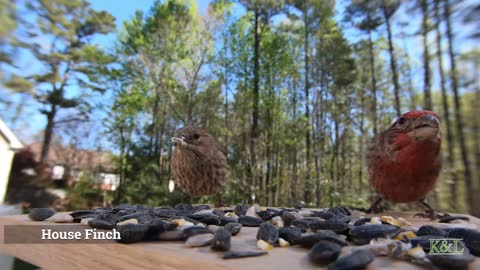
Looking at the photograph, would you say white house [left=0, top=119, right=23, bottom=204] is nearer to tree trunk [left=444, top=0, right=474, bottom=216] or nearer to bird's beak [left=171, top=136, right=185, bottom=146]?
bird's beak [left=171, top=136, right=185, bottom=146]

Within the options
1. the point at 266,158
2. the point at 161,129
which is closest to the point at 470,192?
the point at 266,158

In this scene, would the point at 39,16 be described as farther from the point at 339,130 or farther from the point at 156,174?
the point at 339,130

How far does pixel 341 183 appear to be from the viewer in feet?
39.9

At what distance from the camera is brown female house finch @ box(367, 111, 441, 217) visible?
164 cm

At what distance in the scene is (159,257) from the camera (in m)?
0.70

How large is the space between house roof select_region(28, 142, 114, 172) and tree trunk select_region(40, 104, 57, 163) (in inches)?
7.3

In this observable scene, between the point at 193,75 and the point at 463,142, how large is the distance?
41.4ft

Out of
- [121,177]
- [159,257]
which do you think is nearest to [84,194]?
[121,177]

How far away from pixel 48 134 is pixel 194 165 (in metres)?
15.2

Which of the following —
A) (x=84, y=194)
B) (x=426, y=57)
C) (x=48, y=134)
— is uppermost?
(x=48, y=134)

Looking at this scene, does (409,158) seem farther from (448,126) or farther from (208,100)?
(208,100)

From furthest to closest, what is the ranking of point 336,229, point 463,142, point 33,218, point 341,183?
point 341,183, point 463,142, point 33,218, point 336,229
